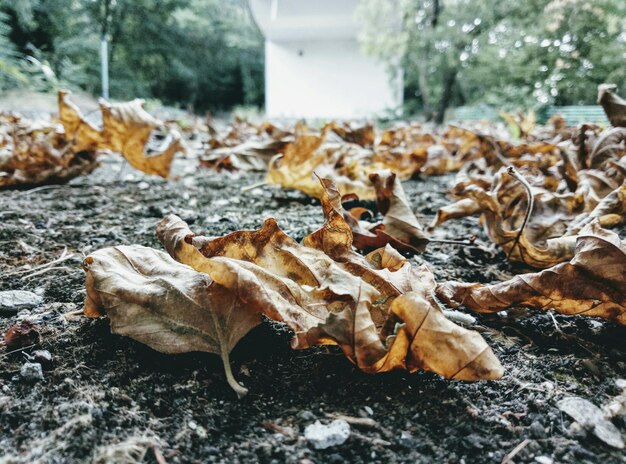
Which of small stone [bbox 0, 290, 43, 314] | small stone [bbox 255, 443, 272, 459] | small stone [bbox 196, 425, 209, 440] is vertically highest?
small stone [bbox 255, 443, 272, 459]

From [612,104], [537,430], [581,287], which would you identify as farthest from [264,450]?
[612,104]

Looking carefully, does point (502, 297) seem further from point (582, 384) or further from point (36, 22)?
point (36, 22)

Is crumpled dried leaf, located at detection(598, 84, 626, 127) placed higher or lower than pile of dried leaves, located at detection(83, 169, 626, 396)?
higher

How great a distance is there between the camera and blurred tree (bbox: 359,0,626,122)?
44.9 feet

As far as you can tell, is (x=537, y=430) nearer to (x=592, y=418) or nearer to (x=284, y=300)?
(x=592, y=418)

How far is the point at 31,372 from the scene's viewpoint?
2.04ft

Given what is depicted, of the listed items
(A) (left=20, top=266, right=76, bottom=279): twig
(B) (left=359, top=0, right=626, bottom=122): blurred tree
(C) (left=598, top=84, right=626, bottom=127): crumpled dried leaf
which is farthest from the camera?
(B) (left=359, top=0, right=626, bottom=122): blurred tree

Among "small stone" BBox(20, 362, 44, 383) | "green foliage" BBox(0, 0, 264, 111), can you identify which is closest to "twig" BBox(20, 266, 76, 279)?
"small stone" BBox(20, 362, 44, 383)

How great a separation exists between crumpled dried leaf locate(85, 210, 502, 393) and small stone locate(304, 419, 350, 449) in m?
0.09

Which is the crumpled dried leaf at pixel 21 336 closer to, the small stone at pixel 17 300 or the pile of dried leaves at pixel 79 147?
the small stone at pixel 17 300

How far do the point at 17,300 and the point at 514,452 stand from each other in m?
0.82

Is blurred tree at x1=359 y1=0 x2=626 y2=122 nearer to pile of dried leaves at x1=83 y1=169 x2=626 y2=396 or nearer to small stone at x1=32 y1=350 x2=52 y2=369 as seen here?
pile of dried leaves at x1=83 y1=169 x2=626 y2=396

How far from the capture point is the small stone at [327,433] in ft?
1.75

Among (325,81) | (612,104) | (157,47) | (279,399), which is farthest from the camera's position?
(157,47)
